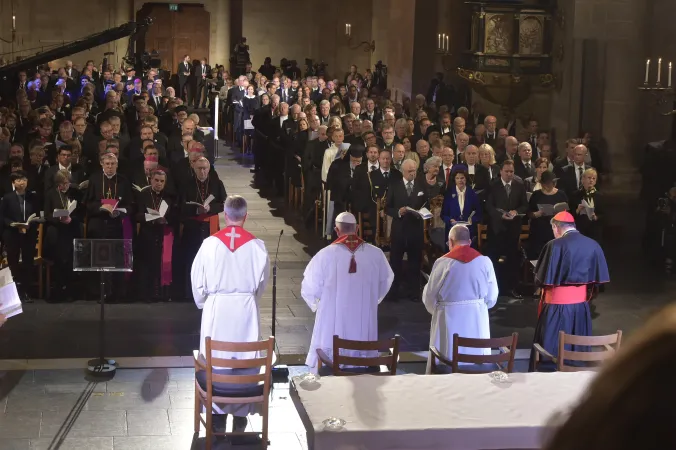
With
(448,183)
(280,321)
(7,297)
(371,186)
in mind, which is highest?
(448,183)

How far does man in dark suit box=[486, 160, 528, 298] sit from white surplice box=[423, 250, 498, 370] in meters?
3.75

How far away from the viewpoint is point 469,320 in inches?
330

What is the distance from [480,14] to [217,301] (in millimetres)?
11612

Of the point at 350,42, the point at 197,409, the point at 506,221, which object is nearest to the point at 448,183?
the point at 506,221

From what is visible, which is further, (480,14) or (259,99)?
(259,99)

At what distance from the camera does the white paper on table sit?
292 inches

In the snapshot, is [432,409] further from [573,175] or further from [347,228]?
[573,175]

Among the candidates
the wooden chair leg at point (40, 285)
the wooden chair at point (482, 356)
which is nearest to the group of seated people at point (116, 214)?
the wooden chair leg at point (40, 285)

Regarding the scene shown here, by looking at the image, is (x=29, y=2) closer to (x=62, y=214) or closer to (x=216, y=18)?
(x=216, y=18)

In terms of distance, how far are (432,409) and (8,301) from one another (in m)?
3.47

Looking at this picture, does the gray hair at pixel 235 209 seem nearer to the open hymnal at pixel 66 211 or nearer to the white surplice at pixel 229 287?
the white surplice at pixel 229 287

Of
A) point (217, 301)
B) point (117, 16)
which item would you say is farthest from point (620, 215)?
point (117, 16)

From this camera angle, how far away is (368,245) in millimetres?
8516

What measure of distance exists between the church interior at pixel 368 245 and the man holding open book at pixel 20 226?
0.03 meters
